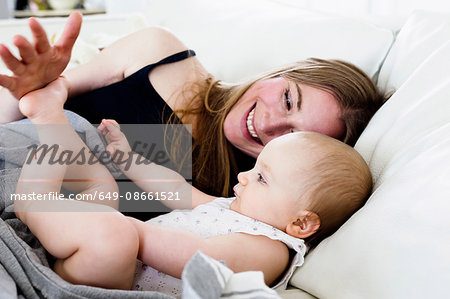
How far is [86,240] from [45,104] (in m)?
0.32

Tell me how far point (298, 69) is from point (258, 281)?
75 centimetres

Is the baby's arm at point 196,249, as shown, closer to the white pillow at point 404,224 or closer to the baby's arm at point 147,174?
the white pillow at point 404,224

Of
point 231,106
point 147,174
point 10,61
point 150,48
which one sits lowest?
point 147,174

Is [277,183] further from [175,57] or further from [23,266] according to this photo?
[175,57]

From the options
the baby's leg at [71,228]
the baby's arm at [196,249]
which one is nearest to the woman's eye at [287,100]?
the baby's arm at [196,249]

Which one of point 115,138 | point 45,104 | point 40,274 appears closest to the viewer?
point 40,274

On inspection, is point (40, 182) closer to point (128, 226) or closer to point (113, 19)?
point (128, 226)

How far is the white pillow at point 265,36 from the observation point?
4.23 feet

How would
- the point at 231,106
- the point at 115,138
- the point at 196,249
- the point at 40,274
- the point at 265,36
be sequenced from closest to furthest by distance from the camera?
the point at 40,274, the point at 196,249, the point at 115,138, the point at 231,106, the point at 265,36

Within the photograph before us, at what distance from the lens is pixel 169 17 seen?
195 cm

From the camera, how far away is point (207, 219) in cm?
90

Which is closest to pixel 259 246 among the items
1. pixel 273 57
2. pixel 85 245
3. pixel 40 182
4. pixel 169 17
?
pixel 85 245

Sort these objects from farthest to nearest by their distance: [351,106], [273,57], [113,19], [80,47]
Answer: [113,19]
[80,47]
[273,57]
[351,106]

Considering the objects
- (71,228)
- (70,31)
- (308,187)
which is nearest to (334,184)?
(308,187)
